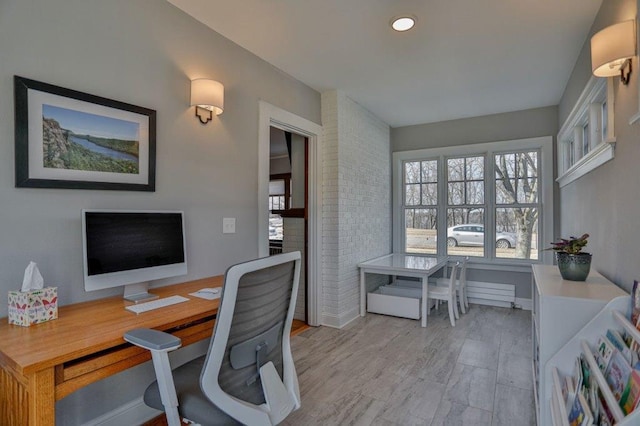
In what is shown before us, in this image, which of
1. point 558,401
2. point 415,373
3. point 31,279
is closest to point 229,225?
point 31,279

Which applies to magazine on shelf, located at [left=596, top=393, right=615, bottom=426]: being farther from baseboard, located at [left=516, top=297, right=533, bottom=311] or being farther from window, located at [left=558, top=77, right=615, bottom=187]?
baseboard, located at [left=516, top=297, right=533, bottom=311]

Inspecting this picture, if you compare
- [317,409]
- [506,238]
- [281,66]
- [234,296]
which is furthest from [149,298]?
[506,238]

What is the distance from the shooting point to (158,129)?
7.15 ft

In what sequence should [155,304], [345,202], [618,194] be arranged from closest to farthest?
[155,304]
[618,194]
[345,202]

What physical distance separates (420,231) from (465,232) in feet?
2.10

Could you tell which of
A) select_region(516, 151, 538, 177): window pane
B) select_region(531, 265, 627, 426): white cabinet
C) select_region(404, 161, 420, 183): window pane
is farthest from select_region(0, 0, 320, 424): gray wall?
select_region(516, 151, 538, 177): window pane

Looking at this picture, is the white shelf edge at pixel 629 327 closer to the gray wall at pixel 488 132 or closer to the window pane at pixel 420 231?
the gray wall at pixel 488 132

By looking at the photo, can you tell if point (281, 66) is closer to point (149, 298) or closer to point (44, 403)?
point (149, 298)

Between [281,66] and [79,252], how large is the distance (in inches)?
89.7

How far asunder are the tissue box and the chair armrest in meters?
0.46

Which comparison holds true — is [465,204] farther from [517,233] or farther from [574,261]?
[574,261]

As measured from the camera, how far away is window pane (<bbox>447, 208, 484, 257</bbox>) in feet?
15.7

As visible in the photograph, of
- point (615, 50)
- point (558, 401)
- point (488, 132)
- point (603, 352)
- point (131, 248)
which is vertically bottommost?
point (558, 401)

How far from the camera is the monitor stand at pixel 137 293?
72.4 inches
